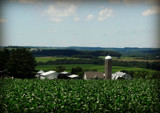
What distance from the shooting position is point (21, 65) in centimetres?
3094

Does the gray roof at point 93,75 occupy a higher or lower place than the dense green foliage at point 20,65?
lower

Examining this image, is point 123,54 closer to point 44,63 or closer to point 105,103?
point 44,63

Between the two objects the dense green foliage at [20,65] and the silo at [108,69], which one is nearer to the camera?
the silo at [108,69]

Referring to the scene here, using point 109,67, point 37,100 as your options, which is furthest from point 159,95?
point 109,67

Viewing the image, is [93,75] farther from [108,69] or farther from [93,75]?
[108,69]

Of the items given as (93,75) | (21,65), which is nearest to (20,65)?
(21,65)

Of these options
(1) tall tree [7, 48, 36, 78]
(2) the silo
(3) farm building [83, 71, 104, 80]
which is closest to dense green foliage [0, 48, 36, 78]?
(1) tall tree [7, 48, 36, 78]

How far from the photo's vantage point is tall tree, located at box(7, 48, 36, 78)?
1217 inches

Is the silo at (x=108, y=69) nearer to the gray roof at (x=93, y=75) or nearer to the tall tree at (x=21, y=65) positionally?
the gray roof at (x=93, y=75)

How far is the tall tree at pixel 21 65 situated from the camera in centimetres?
3091

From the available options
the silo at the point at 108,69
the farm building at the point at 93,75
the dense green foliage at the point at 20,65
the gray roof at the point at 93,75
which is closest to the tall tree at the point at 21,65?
the dense green foliage at the point at 20,65

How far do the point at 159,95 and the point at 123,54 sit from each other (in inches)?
3212

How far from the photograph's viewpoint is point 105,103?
10.2m

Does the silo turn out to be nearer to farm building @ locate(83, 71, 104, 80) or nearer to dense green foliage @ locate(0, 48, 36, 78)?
farm building @ locate(83, 71, 104, 80)
